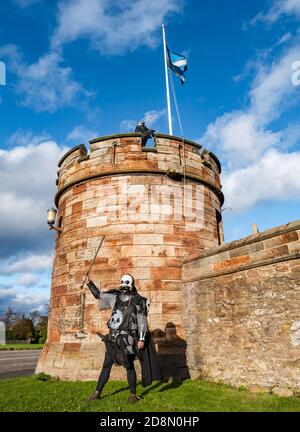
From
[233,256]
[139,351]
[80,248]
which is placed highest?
[80,248]

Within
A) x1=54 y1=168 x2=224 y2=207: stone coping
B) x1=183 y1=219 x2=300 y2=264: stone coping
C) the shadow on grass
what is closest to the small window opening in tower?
x1=54 y1=168 x2=224 y2=207: stone coping

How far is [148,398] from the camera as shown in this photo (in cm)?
514

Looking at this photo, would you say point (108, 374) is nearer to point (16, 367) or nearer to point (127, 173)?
point (127, 173)

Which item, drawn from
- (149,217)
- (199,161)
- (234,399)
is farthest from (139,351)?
(199,161)

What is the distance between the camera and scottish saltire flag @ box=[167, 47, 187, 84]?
39.4 ft

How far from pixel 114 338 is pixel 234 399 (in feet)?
7.15

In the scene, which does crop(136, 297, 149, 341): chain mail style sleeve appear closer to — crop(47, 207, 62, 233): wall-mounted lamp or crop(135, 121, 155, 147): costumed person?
crop(47, 207, 62, 233): wall-mounted lamp

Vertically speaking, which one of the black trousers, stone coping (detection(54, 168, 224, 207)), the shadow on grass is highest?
stone coping (detection(54, 168, 224, 207))

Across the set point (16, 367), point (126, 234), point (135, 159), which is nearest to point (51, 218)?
point (126, 234)

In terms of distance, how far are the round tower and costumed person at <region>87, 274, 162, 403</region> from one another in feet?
5.07

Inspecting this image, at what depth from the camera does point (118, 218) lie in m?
7.79

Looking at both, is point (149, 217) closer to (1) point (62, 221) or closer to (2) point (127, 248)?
(2) point (127, 248)
